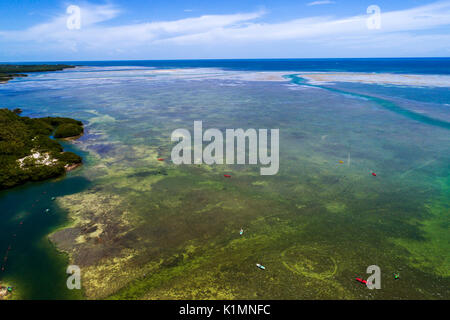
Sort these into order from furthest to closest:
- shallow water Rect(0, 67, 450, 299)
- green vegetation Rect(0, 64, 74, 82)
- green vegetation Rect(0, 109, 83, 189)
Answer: green vegetation Rect(0, 64, 74, 82)
green vegetation Rect(0, 109, 83, 189)
shallow water Rect(0, 67, 450, 299)

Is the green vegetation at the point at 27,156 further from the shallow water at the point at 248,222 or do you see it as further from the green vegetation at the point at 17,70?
the green vegetation at the point at 17,70

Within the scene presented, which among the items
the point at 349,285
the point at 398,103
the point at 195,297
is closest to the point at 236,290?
the point at 195,297

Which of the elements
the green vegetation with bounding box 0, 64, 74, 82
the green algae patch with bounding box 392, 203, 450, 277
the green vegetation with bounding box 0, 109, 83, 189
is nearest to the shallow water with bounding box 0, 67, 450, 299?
the green algae patch with bounding box 392, 203, 450, 277

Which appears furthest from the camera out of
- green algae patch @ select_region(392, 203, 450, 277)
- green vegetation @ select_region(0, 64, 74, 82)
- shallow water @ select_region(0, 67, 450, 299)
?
green vegetation @ select_region(0, 64, 74, 82)

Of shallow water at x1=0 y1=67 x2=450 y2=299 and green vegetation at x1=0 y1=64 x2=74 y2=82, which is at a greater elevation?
green vegetation at x1=0 y1=64 x2=74 y2=82

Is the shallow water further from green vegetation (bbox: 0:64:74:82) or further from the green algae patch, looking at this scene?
green vegetation (bbox: 0:64:74:82)

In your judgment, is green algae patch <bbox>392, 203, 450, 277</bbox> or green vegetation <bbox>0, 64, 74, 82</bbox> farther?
green vegetation <bbox>0, 64, 74, 82</bbox>
